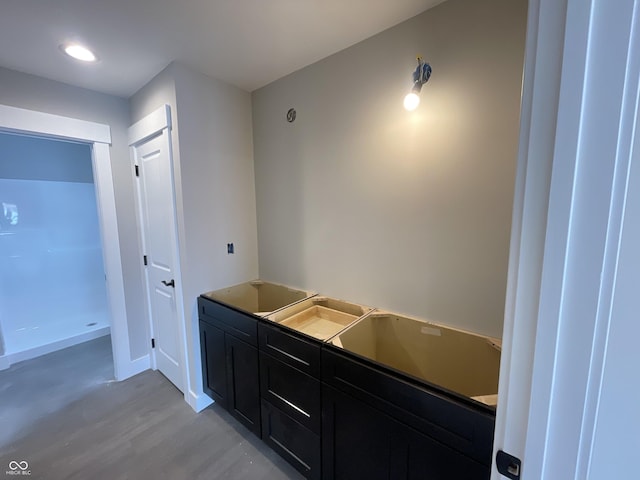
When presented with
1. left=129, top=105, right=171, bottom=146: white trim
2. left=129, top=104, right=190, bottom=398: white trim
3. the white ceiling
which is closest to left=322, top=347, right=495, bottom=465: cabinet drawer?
left=129, top=104, right=190, bottom=398: white trim

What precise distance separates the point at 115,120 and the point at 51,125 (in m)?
0.45

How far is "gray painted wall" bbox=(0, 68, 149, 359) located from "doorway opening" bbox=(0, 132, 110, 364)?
106 cm

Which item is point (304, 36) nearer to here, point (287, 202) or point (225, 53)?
point (225, 53)

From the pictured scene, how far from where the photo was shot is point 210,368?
2070 millimetres

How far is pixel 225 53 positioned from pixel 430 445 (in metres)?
2.42

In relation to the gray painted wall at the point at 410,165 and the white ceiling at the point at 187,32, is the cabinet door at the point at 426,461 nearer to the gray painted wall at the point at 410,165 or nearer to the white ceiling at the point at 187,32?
the gray painted wall at the point at 410,165

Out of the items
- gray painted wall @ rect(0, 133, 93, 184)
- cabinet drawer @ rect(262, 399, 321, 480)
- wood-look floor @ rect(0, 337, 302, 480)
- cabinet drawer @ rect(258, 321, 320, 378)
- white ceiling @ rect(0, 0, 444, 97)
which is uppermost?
white ceiling @ rect(0, 0, 444, 97)

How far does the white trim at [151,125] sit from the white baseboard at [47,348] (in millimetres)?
2466

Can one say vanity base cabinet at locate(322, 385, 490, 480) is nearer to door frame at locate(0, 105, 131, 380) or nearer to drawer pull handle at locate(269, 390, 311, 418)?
drawer pull handle at locate(269, 390, 311, 418)

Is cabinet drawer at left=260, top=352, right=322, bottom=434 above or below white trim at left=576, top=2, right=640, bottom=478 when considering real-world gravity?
below

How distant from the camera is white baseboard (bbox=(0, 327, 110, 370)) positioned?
8.73ft

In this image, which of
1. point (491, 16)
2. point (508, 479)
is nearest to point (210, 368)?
point (508, 479)

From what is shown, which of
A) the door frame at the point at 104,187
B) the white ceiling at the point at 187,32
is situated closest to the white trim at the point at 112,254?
the door frame at the point at 104,187

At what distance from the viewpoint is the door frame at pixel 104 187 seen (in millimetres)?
1938
